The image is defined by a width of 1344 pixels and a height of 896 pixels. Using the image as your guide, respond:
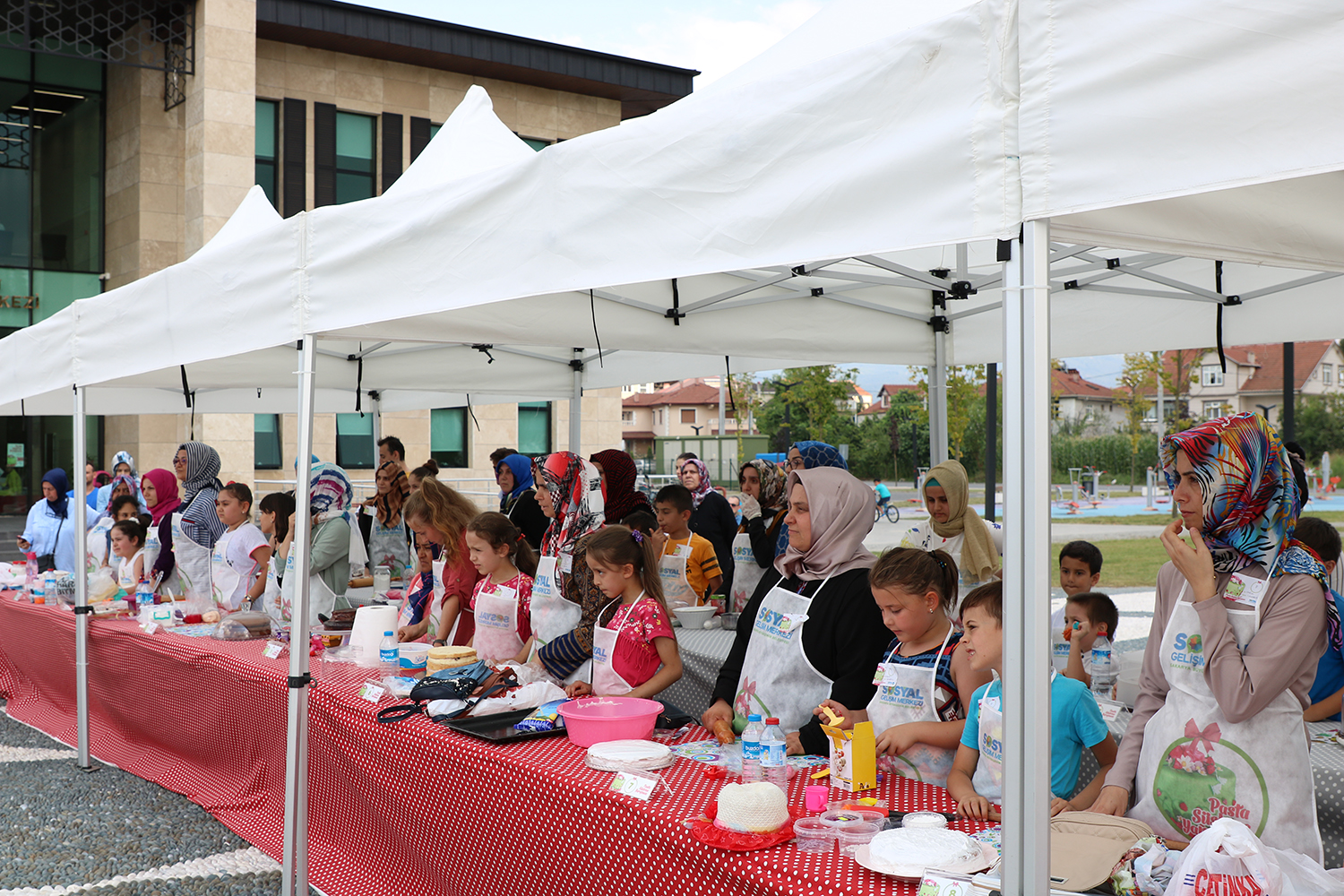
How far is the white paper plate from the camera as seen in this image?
5.77 ft

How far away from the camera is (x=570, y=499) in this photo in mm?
4051

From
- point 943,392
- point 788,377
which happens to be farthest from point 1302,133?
point 788,377

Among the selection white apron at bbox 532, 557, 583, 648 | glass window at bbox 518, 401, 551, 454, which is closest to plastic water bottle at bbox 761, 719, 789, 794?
white apron at bbox 532, 557, 583, 648

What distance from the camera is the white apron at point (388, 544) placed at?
6.95 meters

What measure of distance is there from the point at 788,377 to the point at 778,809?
40286 millimetres

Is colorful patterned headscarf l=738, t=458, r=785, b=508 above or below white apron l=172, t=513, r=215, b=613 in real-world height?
above

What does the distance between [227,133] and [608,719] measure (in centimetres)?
1234

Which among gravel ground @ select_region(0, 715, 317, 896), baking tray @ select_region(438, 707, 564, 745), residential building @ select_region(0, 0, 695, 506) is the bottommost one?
gravel ground @ select_region(0, 715, 317, 896)

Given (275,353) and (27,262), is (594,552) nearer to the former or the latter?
(275,353)

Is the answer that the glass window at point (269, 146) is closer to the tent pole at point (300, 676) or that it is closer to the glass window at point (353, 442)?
the glass window at point (353, 442)

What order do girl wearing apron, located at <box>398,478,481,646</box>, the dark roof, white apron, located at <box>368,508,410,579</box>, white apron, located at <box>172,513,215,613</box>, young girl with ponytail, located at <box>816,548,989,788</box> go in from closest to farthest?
young girl with ponytail, located at <box>816,548,989,788</box>
girl wearing apron, located at <box>398,478,481,646</box>
white apron, located at <box>172,513,215,613</box>
white apron, located at <box>368,508,410,579</box>
the dark roof

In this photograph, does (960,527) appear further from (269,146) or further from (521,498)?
(269,146)

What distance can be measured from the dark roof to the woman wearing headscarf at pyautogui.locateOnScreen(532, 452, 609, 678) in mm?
13496

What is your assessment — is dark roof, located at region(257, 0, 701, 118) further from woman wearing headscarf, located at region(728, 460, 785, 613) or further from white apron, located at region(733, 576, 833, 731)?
white apron, located at region(733, 576, 833, 731)
